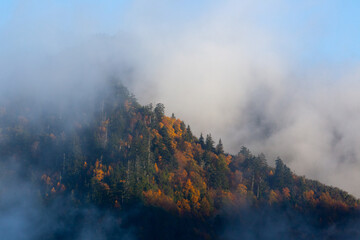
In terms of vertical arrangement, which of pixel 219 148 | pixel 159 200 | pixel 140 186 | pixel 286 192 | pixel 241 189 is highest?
pixel 219 148

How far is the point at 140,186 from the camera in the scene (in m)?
146

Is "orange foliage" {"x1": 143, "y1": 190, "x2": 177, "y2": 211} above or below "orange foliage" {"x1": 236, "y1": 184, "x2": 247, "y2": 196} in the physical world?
below

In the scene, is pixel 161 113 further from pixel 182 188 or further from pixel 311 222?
pixel 311 222

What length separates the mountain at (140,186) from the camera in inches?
5591

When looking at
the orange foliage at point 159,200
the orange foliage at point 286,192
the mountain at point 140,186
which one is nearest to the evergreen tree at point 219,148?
the mountain at point 140,186

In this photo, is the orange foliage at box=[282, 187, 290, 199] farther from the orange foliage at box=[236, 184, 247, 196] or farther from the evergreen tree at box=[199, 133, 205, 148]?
the evergreen tree at box=[199, 133, 205, 148]

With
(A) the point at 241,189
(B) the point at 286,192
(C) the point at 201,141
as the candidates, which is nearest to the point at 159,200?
(A) the point at 241,189

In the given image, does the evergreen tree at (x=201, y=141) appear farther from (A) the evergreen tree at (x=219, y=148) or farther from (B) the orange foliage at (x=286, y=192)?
(B) the orange foliage at (x=286, y=192)

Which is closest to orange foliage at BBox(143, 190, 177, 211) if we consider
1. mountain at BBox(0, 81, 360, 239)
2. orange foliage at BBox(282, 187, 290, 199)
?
mountain at BBox(0, 81, 360, 239)

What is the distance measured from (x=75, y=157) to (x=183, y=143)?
50200 millimetres

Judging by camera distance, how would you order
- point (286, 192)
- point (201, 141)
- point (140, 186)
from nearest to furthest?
1. point (140, 186)
2. point (286, 192)
3. point (201, 141)

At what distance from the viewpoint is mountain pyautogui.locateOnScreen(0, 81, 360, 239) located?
142000 millimetres

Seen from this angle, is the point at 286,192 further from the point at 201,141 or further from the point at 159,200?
the point at 159,200

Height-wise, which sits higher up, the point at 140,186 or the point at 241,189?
the point at 241,189
